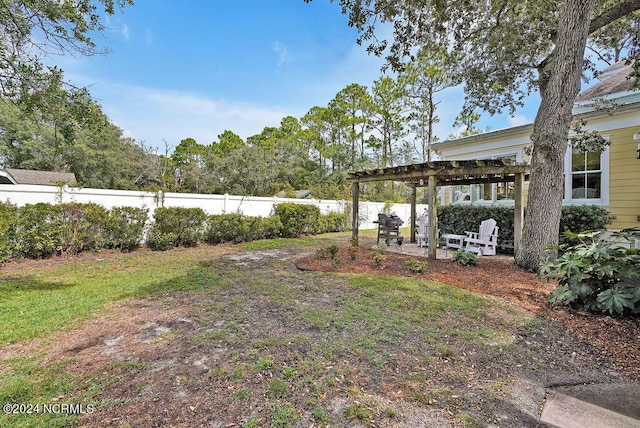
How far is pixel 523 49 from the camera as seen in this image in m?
7.45

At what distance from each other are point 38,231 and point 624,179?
13.5 meters

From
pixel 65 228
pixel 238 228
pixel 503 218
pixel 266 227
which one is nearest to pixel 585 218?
pixel 503 218

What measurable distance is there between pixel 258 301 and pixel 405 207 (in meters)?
15.8

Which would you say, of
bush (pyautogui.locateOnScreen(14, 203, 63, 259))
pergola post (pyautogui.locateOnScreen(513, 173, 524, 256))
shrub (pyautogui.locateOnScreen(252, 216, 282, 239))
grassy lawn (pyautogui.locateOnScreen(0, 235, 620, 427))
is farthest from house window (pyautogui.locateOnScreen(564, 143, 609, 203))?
bush (pyautogui.locateOnScreen(14, 203, 63, 259))

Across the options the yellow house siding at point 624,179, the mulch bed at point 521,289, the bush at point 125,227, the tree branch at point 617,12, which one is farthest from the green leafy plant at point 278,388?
the yellow house siding at point 624,179

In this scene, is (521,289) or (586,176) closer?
(521,289)

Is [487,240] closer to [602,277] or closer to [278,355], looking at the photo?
[602,277]

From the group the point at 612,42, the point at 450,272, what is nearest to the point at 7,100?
the point at 450,272

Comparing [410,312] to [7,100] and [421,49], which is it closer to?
[7,100]

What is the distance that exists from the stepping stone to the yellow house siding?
21.7 feet

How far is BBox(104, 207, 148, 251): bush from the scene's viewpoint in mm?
7566

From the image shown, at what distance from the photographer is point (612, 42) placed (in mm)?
7344

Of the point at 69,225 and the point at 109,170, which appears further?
the point at 109,170

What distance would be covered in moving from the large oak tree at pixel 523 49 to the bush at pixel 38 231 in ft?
25.8
